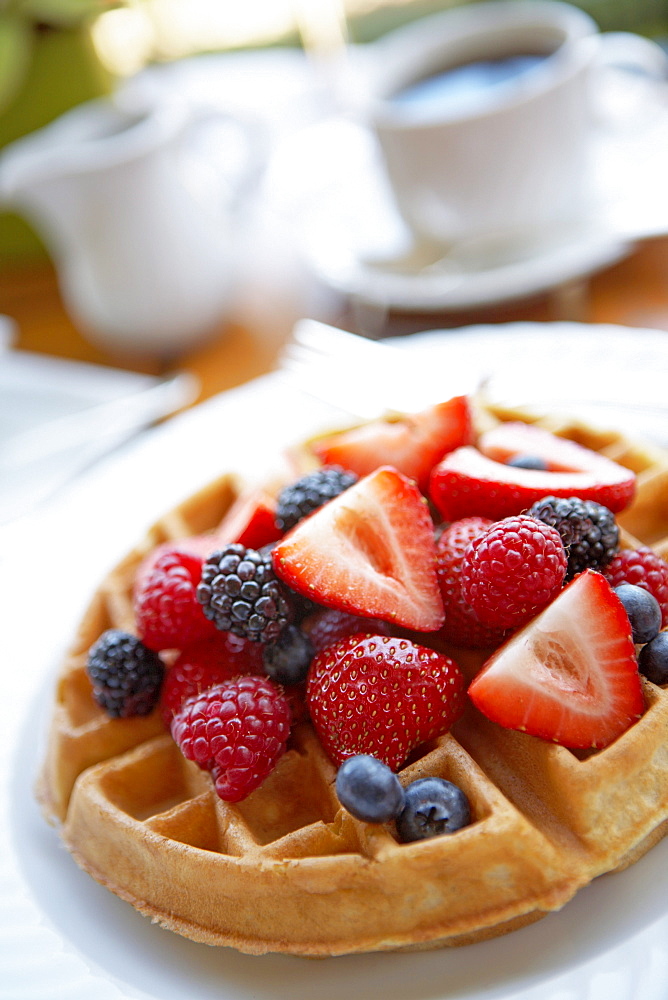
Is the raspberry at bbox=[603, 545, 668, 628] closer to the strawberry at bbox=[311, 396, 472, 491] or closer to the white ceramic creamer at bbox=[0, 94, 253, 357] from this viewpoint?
the strawberry at bbox=[311, 396, 472, 491]

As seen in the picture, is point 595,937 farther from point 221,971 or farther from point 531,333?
point 531,333

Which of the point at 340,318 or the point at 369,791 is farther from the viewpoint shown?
the point at 340,318

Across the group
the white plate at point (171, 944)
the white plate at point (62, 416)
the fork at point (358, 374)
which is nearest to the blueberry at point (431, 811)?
the white plate at point (171, 944)

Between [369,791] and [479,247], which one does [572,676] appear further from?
[479,247]

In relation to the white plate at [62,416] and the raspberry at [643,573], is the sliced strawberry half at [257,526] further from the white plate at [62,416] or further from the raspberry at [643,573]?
the white plate at [62,416]

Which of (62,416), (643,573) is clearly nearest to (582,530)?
(643,573)

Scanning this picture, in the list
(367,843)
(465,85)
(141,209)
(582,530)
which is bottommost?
(367,843)
